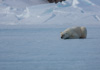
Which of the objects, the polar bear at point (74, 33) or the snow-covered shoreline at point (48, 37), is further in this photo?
the polar bear at point (74, 33)

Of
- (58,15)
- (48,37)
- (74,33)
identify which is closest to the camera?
(74,33)

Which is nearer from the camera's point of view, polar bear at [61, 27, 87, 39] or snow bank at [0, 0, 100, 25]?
polar bear at [61, 27, 87, 39]

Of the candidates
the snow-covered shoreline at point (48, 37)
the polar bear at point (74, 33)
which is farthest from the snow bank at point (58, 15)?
the polar bear at point (74, 33)

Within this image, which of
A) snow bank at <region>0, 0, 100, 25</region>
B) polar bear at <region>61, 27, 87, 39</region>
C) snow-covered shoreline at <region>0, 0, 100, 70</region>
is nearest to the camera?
snow-covered shoreline at <region>0, 0, 100, 70</region>

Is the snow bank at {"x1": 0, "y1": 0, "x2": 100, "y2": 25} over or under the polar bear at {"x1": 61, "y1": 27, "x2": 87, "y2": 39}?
under

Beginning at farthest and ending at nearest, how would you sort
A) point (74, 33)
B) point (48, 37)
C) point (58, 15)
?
point (58, 15)
point (48, 37)
point (74, 33)

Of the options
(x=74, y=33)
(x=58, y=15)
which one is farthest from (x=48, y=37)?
(x=58, y=15)

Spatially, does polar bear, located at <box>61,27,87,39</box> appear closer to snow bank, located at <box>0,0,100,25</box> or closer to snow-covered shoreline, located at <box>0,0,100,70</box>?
snow-covered shoreline, located at <box>0,0,100,70</box>

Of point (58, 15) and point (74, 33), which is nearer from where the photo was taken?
point (74, 33)

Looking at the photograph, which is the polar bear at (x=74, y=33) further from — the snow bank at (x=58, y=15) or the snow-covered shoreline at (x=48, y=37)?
the snow bank at (x=58, y=15)

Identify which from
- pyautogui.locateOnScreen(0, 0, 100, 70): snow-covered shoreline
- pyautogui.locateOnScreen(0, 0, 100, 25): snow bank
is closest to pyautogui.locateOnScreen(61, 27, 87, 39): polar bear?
pyautogui.locateOnScreen(0, 0, 100, 70): snow-covered shoreline

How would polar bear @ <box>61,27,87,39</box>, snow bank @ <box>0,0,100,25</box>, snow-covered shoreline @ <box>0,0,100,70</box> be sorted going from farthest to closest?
1. snow bank @ <box>0,0,100,25</box>
2. polar bear @ <box>61,27,87,39</box>
3. snow-covered shoreline @ <box>0,0,100,70</box>

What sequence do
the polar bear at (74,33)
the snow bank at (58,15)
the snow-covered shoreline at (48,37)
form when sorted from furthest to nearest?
the snow bank at (58,15) → the polar bear at (74,33) → the snow-covered shoreline at (48,37)

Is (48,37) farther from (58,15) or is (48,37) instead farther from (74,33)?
(58,15)
